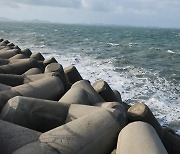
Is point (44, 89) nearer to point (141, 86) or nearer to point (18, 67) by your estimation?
point (18, 67)

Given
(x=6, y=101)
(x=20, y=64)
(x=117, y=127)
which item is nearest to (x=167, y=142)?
(x=117, y=127)

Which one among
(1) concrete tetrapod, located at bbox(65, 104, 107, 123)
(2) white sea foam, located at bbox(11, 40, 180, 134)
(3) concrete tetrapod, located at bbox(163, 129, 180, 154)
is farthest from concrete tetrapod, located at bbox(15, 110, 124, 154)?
(2) white sea foam, located at bbox(11, 40, 180, 134)

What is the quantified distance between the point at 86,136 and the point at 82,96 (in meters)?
1.47

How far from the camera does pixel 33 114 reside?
413 cm

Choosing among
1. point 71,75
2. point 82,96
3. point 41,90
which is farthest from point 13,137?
point 71,75

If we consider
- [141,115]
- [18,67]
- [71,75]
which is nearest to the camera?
[141,115]

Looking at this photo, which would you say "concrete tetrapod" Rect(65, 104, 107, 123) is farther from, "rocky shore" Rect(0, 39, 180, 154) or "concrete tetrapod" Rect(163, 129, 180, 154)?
"concrete tetrapod" Rect(163, 129, 180, 154)

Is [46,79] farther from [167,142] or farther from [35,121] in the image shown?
[167,142]

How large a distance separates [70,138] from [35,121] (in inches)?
34.6

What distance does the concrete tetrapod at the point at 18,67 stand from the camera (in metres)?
7.24

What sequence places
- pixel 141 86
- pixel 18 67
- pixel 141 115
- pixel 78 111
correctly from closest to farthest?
pixel 78 111 < pixel 141 115 < pixel 18 67 < pixel 141 86

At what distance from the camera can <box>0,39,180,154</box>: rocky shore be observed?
3.34 meters

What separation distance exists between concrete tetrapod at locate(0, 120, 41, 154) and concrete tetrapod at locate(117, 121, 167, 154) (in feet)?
3.08

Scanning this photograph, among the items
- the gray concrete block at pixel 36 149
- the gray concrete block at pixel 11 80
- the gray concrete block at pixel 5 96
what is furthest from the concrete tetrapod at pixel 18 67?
the gray concrete block at pixel 36 149
